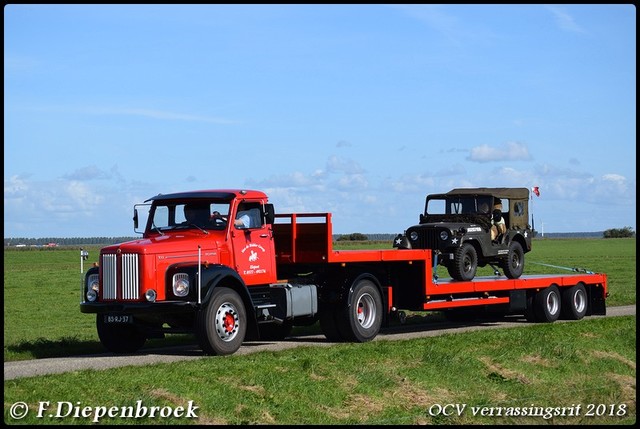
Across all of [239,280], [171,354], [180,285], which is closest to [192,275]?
[180,285]

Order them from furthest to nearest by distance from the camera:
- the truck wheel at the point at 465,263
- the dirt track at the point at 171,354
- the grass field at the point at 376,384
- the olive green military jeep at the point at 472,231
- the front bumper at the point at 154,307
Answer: the olive green military jeep at the point at 472,231, the truck wheel at the point at 465,263, the front bumper at the point at 154,307, the dirt track at the point at 171,354, the grass field at the point at 376,384

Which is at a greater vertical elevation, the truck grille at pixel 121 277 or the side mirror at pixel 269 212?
the side mirror at pixel 269 212

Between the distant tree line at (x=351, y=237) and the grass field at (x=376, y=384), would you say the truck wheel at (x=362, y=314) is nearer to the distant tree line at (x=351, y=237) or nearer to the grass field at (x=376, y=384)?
the grass field at (x=376, y=384)

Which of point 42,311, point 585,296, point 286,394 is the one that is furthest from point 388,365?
point 42,311

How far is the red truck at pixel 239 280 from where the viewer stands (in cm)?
1811

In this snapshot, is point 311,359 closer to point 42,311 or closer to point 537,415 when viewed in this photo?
point 537,415

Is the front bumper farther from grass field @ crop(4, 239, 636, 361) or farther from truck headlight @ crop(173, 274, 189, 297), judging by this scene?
grass field @ crop(4, 239, 636, 361)

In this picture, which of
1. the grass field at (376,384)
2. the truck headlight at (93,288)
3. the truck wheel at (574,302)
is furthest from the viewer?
the truck wheel at (574,302)

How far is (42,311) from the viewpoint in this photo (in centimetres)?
3181

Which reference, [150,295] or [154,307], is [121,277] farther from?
[154,307]

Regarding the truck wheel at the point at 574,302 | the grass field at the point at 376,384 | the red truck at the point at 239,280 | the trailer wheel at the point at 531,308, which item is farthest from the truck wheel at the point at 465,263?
the truck wheel at the point at 574,302

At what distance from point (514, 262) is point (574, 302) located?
2013 mm

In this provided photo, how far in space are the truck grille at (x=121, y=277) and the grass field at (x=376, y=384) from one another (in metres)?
1.88

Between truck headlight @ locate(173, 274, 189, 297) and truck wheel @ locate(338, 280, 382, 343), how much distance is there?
3783 mm
